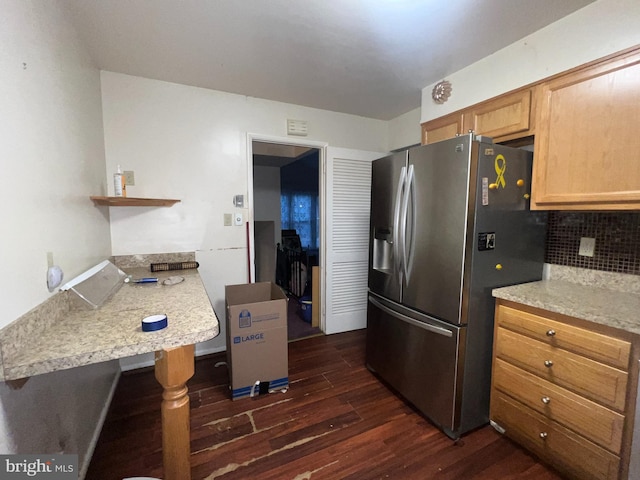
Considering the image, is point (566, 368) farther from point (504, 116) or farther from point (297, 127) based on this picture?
point (297, 127)

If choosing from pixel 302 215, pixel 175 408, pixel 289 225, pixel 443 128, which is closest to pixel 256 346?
pixel 175 408

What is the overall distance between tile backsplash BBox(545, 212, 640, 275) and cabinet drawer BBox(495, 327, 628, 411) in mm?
656

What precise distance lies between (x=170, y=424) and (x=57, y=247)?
2.88 ft

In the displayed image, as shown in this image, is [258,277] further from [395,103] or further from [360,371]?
[395,103]

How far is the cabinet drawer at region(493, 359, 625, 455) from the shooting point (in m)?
1.17

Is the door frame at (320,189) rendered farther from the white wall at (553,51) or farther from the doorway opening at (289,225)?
the white wall at (553,51)

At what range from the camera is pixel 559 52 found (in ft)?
4.89

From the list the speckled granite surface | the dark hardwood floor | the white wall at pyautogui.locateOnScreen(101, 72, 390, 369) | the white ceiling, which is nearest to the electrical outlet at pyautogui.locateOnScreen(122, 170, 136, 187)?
the white wall at pyautogui.locateOnScreen(101, 72, 390, 369)

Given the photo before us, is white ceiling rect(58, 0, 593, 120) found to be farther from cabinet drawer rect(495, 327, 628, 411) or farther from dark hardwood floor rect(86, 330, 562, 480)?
dark hardwood floor rect(86, 330, 562, 480)

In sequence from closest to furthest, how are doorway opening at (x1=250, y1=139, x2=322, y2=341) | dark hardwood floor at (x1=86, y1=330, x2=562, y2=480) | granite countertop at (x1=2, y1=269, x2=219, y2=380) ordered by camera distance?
granite countertop at (x1=2, y1=269, x2=219, y2=380)
dark hardwood floor at (x1=86, y1=330, x2=562, y2=480)
doorway opening at (x1=250, y1=139, x2=322, y2=341)

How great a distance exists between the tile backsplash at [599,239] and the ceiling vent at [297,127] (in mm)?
2112

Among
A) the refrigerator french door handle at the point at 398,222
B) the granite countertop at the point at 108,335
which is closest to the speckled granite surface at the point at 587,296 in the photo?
the refrigerator french door handle at the point at 398,222

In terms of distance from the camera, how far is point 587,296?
4.69 ft

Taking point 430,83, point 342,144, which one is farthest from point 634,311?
point 342,144
